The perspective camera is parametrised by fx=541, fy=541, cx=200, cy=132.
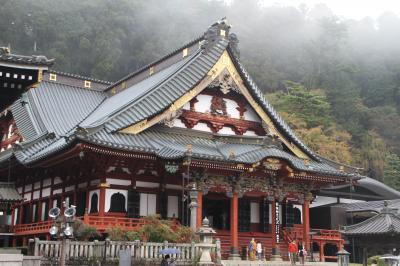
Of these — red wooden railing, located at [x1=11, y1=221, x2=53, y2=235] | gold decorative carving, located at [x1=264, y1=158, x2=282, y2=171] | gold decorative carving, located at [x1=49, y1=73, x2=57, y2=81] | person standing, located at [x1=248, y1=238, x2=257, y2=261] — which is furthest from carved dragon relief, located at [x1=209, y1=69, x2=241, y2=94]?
gold decorative carving, located at [x1=49, y1=73, x2=57, y2=81]

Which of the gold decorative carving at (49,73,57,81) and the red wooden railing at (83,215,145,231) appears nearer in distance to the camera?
the red wooden railing at (83,215,145,231)

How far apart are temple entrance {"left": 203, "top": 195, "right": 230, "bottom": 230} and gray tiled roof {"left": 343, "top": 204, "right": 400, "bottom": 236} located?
5.75 meters

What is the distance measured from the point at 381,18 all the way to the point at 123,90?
345 ft

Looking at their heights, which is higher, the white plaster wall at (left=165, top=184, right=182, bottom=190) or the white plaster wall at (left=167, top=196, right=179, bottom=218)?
the white plaster wall at (left=165, top=184, right=182, bottom=190)

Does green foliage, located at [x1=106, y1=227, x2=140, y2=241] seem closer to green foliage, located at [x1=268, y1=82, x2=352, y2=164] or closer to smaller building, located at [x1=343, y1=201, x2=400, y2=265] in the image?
smaller building, located at [x1=343, y1=201, x2=400, y2=265]

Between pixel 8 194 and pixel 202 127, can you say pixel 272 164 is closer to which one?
pixel 202 127

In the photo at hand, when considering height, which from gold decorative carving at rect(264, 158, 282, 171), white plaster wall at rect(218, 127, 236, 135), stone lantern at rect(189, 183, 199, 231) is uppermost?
white plaster wall at rect(218, 127, 236, 135)

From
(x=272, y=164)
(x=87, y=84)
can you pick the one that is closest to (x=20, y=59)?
(x=272, y=164)

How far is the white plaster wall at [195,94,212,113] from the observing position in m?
25.9

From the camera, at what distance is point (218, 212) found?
25.7 metres

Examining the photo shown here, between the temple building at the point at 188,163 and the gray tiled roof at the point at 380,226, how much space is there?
3.62 ft

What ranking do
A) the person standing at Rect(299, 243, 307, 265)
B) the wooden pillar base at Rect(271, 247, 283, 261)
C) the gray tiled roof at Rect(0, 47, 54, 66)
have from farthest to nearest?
the person standing at Rect(299, 243, 307, 265)
the wooden pillar base at Rect(271, 247, 283, 261)
the gray tiled roof at Rect(0, 47, 54, 66)

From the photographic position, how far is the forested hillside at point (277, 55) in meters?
63.3

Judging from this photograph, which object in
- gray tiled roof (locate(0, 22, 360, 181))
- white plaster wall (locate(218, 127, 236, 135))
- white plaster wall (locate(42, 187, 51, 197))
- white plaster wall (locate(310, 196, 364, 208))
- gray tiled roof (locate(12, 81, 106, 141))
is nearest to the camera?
gray tiled roof (locate(0, 22, 360, 181))
